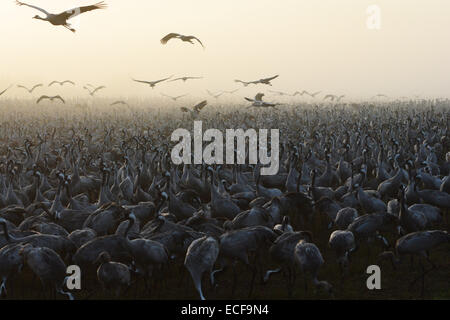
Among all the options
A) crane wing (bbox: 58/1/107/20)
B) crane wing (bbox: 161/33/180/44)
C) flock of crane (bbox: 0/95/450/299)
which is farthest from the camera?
crane wing (bbox: 161/33/180/44)

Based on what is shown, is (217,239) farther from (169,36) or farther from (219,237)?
(169,36)

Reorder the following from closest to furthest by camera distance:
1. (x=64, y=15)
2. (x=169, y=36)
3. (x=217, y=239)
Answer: (x=217, y=239), (x=64, y=15), (x=169, y=36)

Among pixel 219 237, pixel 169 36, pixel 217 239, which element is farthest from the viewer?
pixel 169 36

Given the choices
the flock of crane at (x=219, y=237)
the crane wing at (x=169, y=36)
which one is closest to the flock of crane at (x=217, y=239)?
the flock of crane at (x=219, y=237)

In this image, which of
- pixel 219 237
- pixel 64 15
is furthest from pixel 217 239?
pixel 64 15

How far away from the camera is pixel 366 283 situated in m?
11.1

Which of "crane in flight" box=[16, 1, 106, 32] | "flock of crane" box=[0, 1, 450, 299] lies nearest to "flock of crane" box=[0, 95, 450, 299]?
"flock of crane" box=[0, 1, 450, 299]

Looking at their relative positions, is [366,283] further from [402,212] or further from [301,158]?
[301,158]

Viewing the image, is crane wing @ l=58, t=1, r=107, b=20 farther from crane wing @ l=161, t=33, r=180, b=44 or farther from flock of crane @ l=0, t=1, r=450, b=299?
crane wing @ l=161, t=33, r=180, b=44

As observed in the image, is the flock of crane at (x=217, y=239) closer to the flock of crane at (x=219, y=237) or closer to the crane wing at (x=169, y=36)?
the flock of crane at (x=219, y=237)

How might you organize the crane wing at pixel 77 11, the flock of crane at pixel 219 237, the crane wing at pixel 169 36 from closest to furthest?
the flock of crane at pixel 219 237 < the crane wing at pixel 77 11 < the crane wing at pixel 169 36

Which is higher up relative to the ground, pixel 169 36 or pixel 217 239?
pixel 169 36

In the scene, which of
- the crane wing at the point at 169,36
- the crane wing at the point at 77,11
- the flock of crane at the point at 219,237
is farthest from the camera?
the crane wing at the point at 169,36

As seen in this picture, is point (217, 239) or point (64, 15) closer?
point (217, 239)
